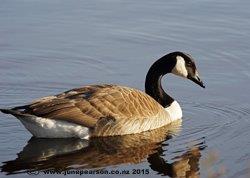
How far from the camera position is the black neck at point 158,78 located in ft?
41.2

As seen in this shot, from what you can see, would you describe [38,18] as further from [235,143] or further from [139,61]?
[235,143]

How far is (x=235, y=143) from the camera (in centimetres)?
1096

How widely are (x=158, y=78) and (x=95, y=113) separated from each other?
179 cm

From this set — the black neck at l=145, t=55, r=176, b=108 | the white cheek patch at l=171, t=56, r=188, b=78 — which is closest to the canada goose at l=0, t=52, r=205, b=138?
the black neck at l=145, t=55, r=176, b=108

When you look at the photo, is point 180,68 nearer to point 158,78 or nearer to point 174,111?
point 158,78

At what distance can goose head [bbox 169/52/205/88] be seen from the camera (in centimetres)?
1264

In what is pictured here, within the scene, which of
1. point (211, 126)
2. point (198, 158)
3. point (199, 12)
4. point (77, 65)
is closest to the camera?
point (198, 158)

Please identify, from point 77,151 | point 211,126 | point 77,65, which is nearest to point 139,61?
point 77,65

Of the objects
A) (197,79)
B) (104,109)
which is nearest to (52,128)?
(104,109)

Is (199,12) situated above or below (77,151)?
above

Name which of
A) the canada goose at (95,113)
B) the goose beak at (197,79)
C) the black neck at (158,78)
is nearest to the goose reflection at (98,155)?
the canada goose at (95,113)

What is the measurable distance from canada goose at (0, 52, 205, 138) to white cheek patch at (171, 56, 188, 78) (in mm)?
553

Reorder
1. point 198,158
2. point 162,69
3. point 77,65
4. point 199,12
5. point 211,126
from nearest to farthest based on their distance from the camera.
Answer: point 198,158
point 211,126
point 162,69
point 77,65
point 199,12

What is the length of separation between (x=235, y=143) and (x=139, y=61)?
3767 mm
